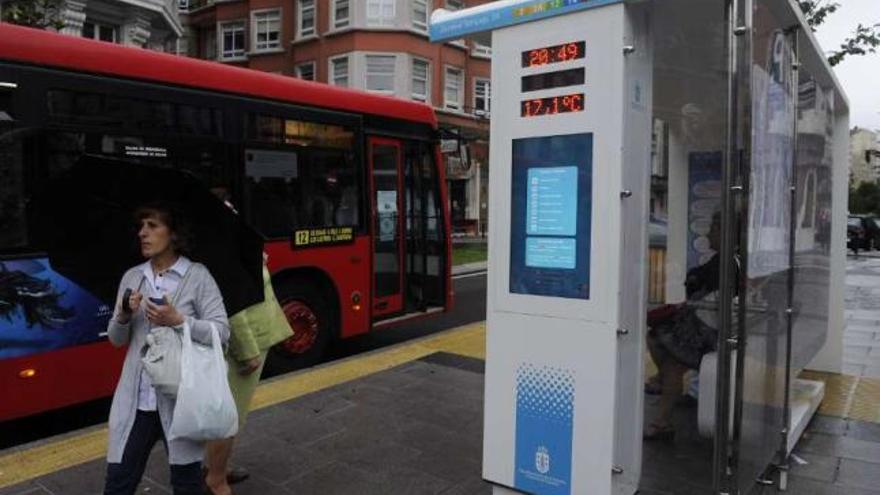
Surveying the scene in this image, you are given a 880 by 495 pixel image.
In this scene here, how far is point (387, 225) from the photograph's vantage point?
8.30 meters

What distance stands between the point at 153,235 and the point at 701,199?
255cm

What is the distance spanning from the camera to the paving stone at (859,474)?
13.7ft

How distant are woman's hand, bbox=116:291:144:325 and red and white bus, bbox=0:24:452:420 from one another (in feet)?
1.43

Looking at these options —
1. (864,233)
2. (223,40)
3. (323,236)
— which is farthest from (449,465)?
(223,40)

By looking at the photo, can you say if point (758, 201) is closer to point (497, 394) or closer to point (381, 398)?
point (497, 394)

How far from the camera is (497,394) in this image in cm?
354

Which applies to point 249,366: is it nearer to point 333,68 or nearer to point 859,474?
point 859,474

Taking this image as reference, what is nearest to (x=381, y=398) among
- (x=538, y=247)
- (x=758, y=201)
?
(x=538, y=247)

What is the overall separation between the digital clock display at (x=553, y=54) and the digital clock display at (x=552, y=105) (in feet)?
0.55

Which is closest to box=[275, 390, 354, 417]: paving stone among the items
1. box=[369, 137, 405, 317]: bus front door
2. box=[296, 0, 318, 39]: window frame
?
box=[369, 137, 405, 317]: bus front door

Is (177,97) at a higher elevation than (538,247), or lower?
higher

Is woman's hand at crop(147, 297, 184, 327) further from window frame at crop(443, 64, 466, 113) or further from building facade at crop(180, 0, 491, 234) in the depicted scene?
window frame at crop(443, 64, 466, 113)

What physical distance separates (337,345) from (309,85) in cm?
318

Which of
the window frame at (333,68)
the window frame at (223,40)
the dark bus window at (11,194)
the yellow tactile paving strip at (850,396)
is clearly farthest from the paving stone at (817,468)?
the window frame at (223,40)
